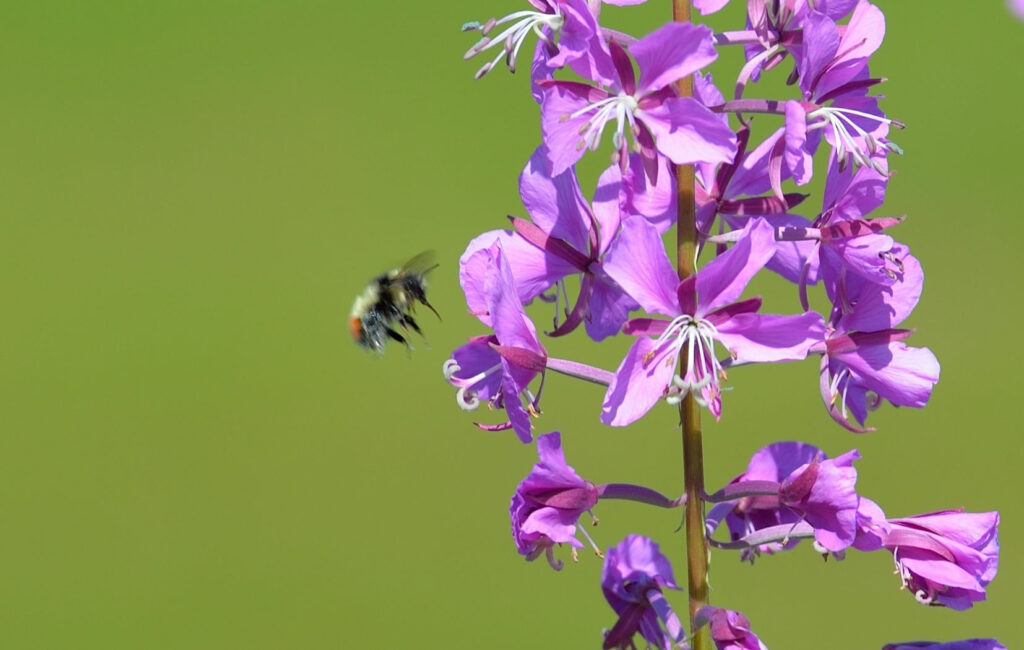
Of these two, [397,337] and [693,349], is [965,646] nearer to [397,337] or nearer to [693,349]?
[693,349]

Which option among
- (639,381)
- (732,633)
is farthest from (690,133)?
(732,633)

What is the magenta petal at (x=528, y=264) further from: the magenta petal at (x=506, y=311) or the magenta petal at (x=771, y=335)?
the magenta petal at (x=771, y=335)

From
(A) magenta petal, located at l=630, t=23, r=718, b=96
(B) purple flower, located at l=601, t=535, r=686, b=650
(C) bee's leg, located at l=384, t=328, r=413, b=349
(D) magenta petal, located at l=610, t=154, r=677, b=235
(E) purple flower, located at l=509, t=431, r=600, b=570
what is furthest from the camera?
(C) bee's leg, located at l=384, t=328, r=413, b=349

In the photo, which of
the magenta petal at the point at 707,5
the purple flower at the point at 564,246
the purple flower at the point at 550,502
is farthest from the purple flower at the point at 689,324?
the magenta petal at the point at 707,5

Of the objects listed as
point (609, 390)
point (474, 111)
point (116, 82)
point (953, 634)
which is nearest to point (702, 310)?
point (609, 390)

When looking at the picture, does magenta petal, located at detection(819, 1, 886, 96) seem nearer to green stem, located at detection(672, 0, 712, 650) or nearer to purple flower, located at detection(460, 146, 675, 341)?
green stem, located at detection(672, 0, 712, 650)

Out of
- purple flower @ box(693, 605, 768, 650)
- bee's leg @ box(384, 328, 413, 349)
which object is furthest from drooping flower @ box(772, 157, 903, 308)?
bee's leg @ box(384, 328, 413, 349)
